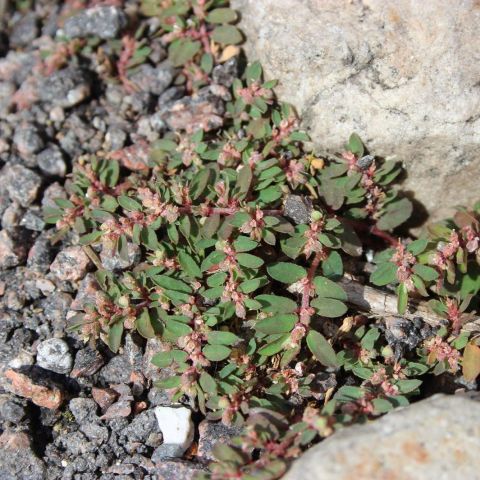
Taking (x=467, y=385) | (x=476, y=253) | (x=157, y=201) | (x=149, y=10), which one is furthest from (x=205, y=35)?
(x=467, y=385)

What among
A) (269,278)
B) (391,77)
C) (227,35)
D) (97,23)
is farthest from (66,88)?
(391,77)

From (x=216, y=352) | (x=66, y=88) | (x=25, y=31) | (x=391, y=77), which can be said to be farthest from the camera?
(x=25, y=31)

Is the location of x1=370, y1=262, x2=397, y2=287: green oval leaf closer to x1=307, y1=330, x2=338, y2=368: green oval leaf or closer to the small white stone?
x1=307, y1=330, x2=338, y2=368: green oval leaf

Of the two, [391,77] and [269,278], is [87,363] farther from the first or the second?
[391,77]

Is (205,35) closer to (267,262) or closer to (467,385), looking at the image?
(267,262)

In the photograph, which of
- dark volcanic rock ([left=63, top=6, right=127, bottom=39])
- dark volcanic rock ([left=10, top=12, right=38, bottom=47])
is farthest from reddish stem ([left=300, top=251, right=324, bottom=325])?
dark volcanic rock ([left=10, top=12, right=38, bottom=47])

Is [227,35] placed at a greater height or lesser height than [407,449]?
greater

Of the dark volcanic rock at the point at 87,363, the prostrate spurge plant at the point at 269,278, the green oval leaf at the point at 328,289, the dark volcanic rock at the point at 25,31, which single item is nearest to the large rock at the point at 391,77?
the prostrate spurge plant at the point at 269,278
